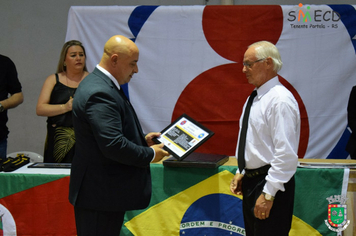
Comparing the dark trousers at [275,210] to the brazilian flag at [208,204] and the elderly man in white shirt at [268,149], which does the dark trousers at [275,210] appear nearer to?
the elderly man in white shirt at [268,149]

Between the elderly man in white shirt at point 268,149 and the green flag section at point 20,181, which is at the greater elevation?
the elderly man in white shirt at point 268,149

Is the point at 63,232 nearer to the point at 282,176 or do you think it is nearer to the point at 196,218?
the point at 196,218

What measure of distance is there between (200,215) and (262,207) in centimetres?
90

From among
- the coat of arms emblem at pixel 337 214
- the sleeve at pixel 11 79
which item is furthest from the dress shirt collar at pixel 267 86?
the sleeve at pixel 11 79

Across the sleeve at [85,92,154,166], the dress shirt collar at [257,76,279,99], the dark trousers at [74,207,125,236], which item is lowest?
the dark trousers at [74,207,125,236]

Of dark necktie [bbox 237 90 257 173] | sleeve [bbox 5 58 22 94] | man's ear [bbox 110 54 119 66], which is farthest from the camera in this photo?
sleeve [bbox 5 58 22 94]

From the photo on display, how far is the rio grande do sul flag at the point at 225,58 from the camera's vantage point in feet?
11.0

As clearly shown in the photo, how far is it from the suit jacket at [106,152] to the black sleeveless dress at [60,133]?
127 cm

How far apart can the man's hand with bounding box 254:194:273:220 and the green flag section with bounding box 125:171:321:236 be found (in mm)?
744

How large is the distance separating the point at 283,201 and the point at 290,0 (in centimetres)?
329

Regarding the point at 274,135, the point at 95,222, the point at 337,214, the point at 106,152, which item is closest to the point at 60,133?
the point at 95,222

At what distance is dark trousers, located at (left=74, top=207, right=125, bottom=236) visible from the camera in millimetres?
1680

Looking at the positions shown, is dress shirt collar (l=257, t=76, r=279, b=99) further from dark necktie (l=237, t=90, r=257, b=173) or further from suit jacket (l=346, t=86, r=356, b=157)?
suit jacket (l=346, t=86, r=356, b=157)

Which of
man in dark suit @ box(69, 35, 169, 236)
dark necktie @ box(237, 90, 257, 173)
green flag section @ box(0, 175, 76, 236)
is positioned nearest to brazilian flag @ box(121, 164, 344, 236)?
green flag section @ box(0, 175, 76, 236)
